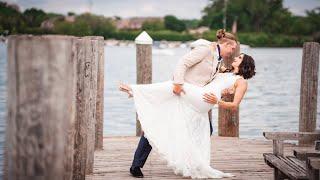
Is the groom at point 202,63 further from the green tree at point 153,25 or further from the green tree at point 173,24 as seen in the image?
the green tree at point 173,24

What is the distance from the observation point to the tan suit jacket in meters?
6.20

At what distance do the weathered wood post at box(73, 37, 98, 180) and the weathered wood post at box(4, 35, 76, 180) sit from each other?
2547 mm

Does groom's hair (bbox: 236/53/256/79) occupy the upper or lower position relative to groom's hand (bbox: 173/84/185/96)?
upper

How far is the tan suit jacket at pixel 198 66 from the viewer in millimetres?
6199

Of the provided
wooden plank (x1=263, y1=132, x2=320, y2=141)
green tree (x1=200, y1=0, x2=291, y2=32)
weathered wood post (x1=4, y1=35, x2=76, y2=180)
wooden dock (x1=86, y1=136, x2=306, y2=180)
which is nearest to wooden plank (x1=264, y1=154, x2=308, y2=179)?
wooden plank (x1=263, y1=132, x2=320, y2=141)

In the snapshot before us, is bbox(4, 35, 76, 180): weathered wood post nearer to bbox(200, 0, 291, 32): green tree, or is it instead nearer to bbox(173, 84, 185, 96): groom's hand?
bbox(173, 84, 185, 96): groom's hand

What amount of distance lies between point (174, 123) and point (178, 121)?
5 centimetres

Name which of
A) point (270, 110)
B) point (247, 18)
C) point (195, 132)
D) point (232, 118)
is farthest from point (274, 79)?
point (247, 18)

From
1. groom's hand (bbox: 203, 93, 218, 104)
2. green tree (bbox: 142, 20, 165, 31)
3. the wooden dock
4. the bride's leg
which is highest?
green tree (bbox: 142, 20, 165, 31)

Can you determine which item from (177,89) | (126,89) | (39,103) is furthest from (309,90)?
(39,103)

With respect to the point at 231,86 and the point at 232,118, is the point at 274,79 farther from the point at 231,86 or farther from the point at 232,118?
the point at 231,86

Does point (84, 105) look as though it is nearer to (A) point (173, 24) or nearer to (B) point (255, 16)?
(B) point (255, 16)

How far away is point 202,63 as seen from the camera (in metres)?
6.27

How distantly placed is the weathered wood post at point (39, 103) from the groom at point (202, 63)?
3.01 metres
